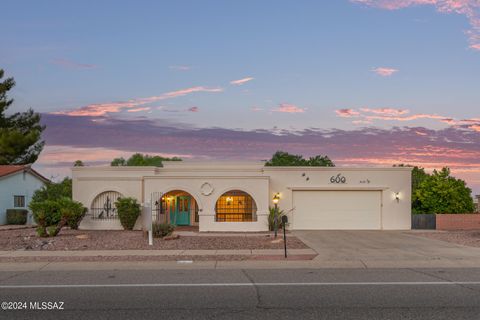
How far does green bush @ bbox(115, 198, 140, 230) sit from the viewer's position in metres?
29.9

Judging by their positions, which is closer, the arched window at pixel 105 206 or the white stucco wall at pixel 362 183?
the arched window at pixel 105 206

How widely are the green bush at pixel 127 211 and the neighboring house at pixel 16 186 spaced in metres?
14.0

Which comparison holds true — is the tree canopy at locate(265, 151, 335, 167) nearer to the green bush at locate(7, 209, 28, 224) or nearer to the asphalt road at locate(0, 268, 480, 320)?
the green bush at locate(7, 209, 28, 224)

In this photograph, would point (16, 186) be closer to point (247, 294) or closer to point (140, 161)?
point (247, 294)

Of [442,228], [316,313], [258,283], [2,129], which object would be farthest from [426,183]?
[2,129]

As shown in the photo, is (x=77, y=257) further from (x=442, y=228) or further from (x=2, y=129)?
(x=2, y=129)

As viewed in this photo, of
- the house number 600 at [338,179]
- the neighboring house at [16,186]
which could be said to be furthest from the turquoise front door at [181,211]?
the neighboring house at [16,186]

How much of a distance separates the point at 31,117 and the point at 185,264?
156 ft

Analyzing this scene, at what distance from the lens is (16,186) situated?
4231cm

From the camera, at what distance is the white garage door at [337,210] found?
31359mm

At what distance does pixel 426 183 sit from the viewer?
34.2m

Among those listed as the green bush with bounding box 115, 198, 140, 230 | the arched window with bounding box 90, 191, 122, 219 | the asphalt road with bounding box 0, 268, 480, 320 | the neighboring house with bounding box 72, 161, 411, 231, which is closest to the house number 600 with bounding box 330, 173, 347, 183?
the neighboring house with bounding box 72, 161, 411, 231

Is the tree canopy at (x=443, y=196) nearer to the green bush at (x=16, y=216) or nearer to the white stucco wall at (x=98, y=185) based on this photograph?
the white stucco wall at (x=98, y=185)

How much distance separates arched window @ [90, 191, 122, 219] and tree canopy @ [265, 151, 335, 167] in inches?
1765
